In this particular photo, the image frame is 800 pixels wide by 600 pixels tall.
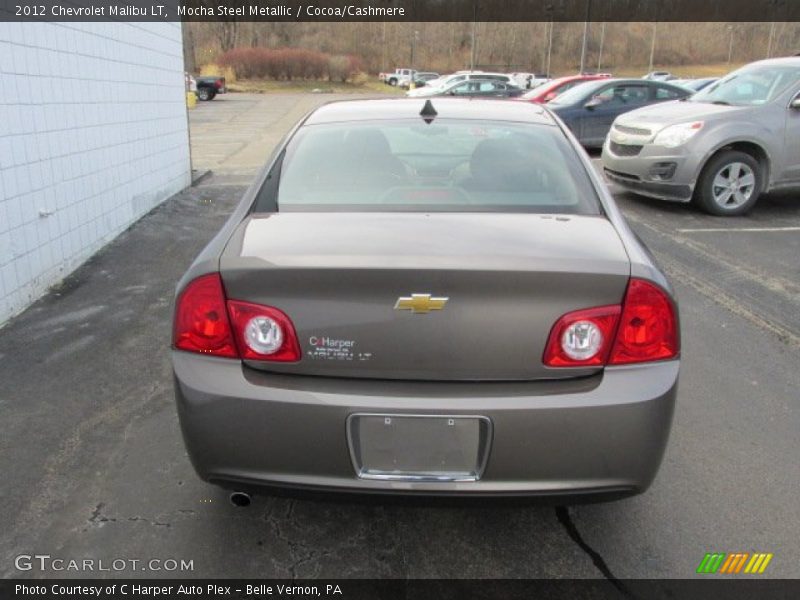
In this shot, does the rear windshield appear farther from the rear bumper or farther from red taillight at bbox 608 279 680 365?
the rear bumper

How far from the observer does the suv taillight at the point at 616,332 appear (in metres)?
2.09

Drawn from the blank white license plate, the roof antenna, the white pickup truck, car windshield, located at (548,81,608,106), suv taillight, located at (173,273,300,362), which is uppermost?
the white pickup truck

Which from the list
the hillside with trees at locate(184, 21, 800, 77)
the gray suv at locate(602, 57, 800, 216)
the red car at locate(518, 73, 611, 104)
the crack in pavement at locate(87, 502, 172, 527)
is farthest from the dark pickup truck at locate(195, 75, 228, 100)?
the hillside with trees at locate(184, 21, 800, 77)

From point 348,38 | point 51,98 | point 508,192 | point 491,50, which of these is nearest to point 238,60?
point 348,38

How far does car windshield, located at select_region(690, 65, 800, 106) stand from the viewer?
813cm

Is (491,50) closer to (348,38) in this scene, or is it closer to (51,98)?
(348,38)

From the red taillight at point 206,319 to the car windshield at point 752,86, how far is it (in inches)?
315

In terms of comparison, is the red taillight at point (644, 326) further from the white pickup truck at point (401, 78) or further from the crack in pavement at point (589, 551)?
the white pickup truck at point (401, 78)

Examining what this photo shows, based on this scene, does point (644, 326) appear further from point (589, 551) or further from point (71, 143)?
point (71, 143)

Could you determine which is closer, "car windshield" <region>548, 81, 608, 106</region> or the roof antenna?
the roof antenna

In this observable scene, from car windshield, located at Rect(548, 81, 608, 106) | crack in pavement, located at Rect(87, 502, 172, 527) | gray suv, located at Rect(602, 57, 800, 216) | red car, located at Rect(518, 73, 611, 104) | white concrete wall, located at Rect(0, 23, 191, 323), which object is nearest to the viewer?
crack in pavement, located at Rect(87, 502, 172, 527)

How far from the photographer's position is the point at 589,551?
97.7 inches

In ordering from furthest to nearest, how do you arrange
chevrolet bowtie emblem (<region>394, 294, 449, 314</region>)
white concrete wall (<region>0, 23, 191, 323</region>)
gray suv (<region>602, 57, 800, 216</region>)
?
gray suv (<region>602, 57, 800, 216</region>) < white concrete wall (<region>0, 23, 191, 323</region>) < chevrolet bowtie emblem (<region>394, 294, 449, 314</region>)

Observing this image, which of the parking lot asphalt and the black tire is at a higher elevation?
the black tire
